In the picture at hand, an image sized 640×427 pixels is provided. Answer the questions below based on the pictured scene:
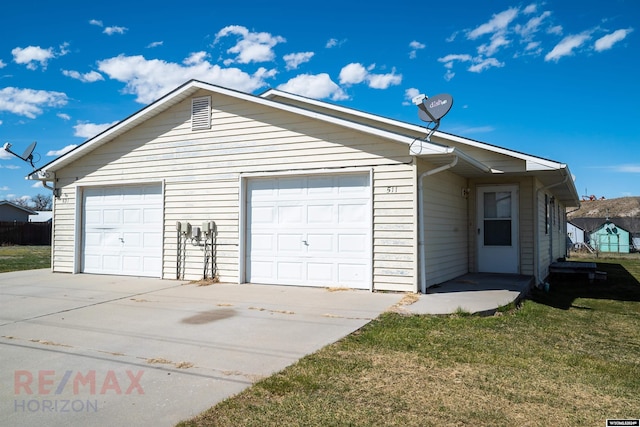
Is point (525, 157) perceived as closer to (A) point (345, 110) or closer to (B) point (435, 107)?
(B) point (435, 107)

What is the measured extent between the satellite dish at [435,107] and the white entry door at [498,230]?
14.9ft

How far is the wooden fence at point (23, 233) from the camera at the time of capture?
33125 millimetres

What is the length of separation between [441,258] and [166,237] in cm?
622

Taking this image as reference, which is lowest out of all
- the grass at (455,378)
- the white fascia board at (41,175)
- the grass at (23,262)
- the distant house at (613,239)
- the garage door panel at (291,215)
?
the grass at (455,378)

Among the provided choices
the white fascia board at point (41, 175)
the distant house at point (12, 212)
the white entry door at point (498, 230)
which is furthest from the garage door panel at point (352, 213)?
the distant house at point (12, 212)

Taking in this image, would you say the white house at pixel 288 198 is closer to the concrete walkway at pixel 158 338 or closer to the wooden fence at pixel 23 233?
the concrete walkway at pixel 158 338

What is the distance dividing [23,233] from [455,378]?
3781cm

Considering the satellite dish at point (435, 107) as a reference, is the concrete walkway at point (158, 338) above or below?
below

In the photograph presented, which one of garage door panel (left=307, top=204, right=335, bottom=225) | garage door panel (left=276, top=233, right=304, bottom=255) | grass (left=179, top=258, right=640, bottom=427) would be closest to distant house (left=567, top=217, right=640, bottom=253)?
garage door panel (left=307, top=204, right=335, bottom=225)

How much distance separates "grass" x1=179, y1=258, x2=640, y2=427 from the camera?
3.42 m

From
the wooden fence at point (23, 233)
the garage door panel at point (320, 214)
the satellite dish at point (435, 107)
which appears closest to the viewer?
the satellite dish at point (435, 107)

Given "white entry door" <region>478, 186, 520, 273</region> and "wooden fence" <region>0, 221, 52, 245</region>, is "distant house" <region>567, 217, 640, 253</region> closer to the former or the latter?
"white entry door" <region>478, 186, 520, 273</region>

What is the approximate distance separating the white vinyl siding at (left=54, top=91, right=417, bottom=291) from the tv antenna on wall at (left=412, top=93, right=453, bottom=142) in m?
0.85

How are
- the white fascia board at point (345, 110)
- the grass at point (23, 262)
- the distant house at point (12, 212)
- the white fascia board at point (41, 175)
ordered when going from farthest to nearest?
the distant house at point (12, 212) < the grass at point (23, 262) < the white fascia board at point (41, 175) < the white fascia board at point (345, 110)
